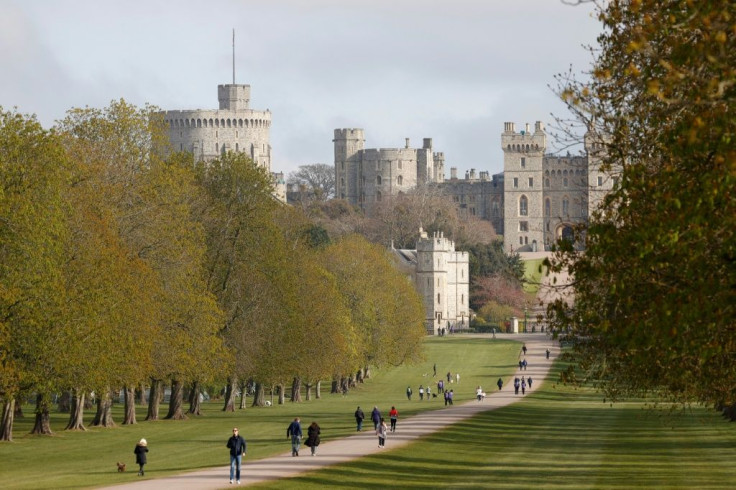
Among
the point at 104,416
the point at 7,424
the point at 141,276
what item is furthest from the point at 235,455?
the point at 104,416

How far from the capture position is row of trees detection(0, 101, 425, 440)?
166 feet

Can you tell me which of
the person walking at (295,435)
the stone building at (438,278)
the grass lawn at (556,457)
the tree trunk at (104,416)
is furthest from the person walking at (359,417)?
the stone building at (438,278)

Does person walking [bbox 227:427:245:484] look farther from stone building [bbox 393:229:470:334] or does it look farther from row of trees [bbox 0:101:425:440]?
stone building [bbox 393:229:470:334]

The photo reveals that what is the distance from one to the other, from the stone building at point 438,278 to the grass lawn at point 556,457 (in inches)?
3739

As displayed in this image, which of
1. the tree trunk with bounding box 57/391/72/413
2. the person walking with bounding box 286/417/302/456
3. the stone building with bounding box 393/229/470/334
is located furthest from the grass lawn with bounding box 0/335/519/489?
the stone building with bounding box 393/229/470/334

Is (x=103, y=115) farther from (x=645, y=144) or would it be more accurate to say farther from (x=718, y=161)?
(x=718, y=161)

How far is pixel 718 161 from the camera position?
52.0 ft

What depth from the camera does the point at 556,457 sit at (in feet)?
156

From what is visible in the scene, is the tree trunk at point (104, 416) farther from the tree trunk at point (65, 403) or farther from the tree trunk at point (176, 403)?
the tree trunk at point (65, 403)

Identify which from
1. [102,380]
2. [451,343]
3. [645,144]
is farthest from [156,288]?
[451,343]

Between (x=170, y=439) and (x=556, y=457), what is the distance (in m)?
17.8

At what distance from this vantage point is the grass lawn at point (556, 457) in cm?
3884

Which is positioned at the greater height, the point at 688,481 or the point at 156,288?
the point at 156,288

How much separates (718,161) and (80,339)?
39.9 meters
